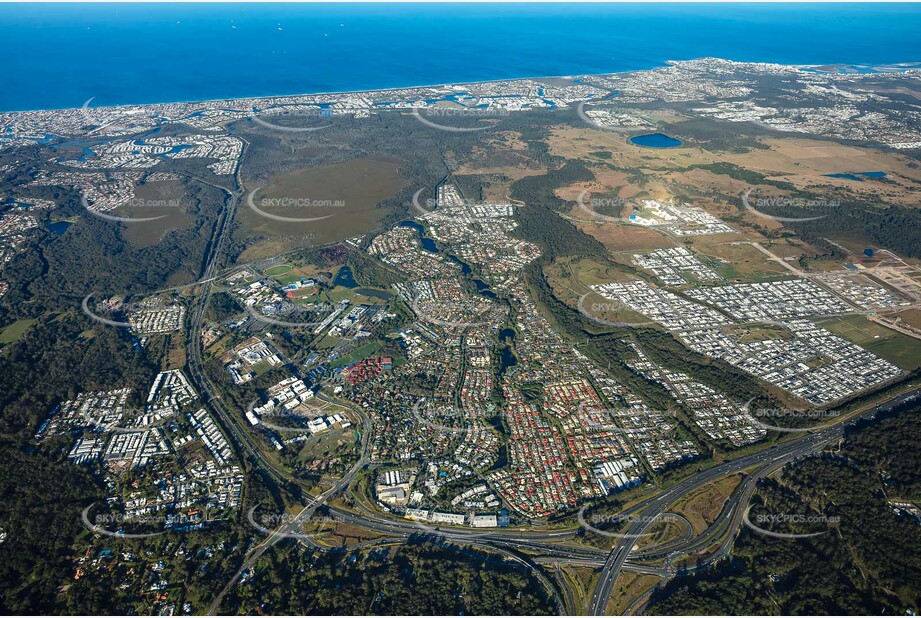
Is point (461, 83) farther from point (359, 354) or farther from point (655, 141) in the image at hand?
point (359, 354)

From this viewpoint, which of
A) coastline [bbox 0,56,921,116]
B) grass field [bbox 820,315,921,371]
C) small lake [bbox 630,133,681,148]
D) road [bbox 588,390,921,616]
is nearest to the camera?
road [bbox 588,390,921,616]

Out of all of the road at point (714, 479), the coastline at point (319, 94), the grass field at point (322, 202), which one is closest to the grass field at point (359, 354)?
the grass field at point (322, 202)

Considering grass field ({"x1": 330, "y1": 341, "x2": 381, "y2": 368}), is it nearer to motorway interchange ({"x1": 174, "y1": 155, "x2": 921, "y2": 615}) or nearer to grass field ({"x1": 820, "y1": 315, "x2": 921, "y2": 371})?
motorway interchange ({"x1": 174, "y1": 155, "x2": 921, "y2": 615})

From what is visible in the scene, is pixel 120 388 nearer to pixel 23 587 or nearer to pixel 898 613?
pixel 23 587

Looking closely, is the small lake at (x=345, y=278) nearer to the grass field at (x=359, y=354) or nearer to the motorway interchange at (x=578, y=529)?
the grass field at (x=359, y=354)

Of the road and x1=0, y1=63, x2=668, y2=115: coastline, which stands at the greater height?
x1=0, y1=63, x2=668, y2=115: coastline

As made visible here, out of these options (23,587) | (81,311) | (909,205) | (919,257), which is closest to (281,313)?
(81,311)

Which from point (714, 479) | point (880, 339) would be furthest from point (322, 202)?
point (880, 339)

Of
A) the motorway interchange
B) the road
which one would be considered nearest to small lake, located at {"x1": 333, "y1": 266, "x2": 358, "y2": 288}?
the motorway interchange
